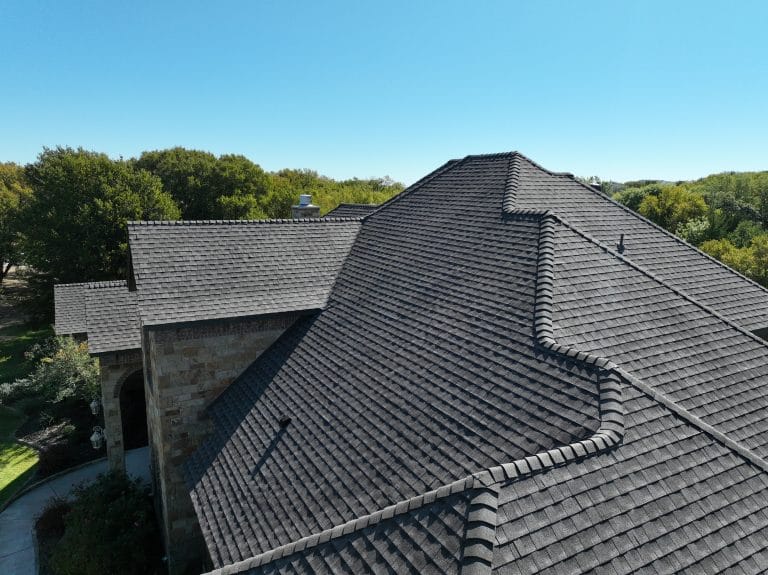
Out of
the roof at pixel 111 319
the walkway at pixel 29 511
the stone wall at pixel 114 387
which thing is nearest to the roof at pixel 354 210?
the roof at pixel 111 319

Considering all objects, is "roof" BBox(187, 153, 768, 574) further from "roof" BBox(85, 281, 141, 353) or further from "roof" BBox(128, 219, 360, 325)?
"roof" BBox(85, 281, 141, 353)

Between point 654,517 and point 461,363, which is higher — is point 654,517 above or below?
below

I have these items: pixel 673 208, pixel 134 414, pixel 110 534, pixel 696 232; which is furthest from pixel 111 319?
pixel 673 208

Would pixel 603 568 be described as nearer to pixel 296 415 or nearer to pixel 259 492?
pixel 259 492

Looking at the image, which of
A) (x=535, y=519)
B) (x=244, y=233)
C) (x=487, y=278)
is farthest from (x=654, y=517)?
(x=244, y=233)

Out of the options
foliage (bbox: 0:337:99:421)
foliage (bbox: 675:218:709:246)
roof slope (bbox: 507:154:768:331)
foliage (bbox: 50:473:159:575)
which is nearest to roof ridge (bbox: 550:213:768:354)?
roof slope (bbox: 507:154:768:331)

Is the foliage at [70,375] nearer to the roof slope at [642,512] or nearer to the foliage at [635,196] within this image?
the roof slope at [642,512]

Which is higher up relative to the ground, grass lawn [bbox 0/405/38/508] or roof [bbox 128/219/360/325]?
roof [bbox 128/219/360/325]
